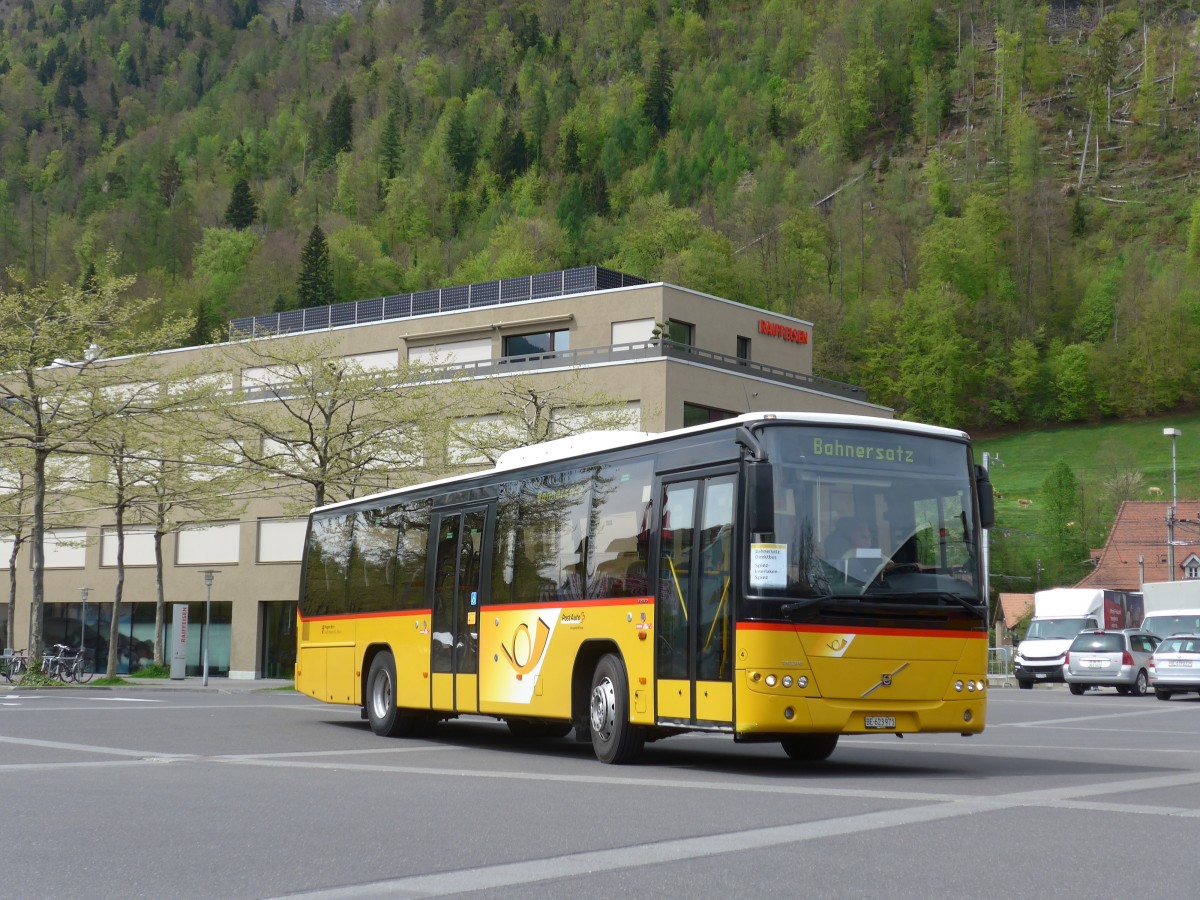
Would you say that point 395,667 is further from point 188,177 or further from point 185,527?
point 188,177

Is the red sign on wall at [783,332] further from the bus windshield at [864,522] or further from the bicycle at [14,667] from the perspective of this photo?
the bus windshield at [864,522]

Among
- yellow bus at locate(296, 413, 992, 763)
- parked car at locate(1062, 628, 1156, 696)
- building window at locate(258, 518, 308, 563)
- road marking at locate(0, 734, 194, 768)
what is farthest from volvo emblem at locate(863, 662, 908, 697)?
building window at locate(258, 518, 308, 563)

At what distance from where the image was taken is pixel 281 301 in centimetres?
11769

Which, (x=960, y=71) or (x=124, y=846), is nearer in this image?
(x=124, y=846)

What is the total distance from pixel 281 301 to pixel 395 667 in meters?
102

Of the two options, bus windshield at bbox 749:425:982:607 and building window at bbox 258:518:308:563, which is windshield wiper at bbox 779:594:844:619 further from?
building window at bbox 258:518:308:563

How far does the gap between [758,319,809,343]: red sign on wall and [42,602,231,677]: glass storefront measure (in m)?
23.9

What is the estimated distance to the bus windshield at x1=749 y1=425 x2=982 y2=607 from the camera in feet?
43.2

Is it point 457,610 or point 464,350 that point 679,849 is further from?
point 464,350

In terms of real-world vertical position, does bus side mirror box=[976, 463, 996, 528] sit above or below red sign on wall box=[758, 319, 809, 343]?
below

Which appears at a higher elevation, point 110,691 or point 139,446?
point 139,446

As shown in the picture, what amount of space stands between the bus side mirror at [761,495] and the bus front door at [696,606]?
40cm

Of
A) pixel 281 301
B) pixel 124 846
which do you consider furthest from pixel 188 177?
pixel 124 846

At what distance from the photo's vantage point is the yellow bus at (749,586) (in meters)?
13.1
